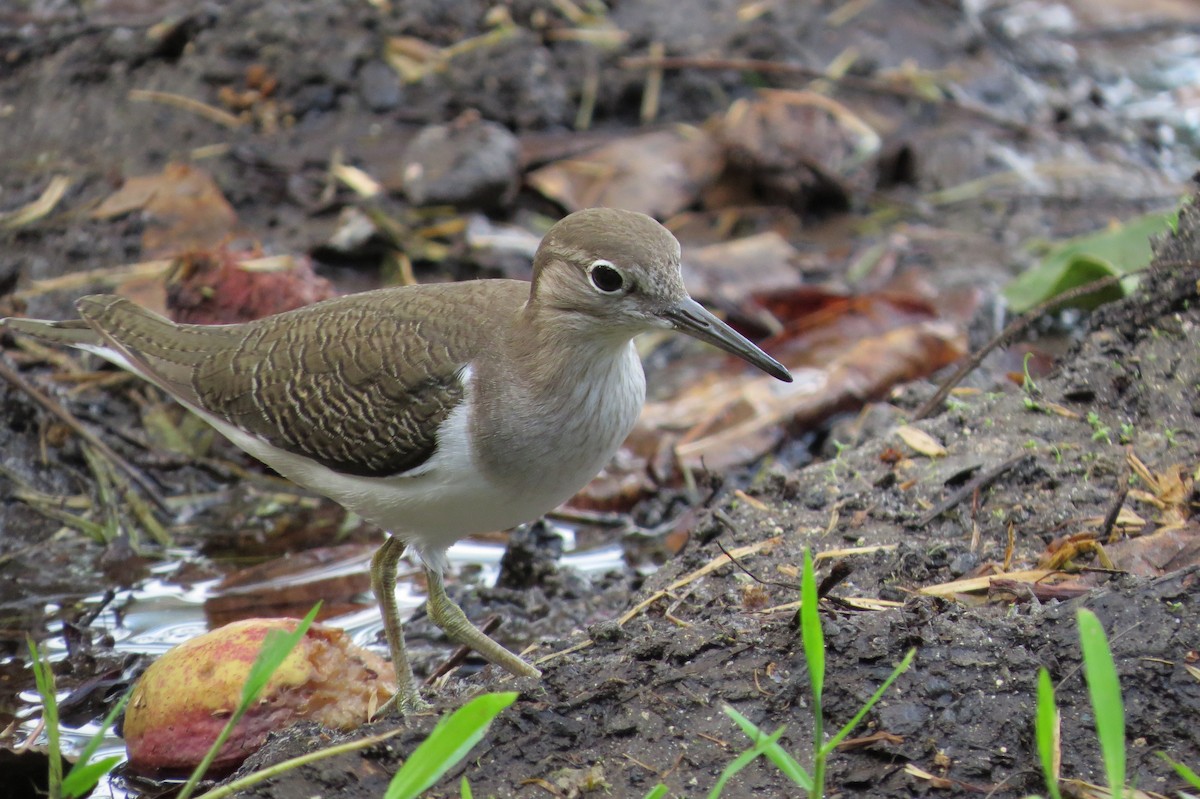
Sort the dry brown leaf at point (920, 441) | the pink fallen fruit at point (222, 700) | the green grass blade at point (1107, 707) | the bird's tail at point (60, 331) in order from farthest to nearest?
the bird's tail at point (60, 331) → the dry brown leaf at point (920, 441) → the pink fallen fruit at point (222, 700) → the green grass blade at point (1107, 707)

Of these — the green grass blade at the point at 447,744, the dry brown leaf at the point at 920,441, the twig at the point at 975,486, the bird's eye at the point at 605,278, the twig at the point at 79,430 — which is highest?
the bird's eye at the point at 605,278

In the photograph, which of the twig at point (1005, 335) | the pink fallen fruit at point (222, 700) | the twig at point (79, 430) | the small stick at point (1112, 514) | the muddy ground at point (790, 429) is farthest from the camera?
the twig at point (79, 430)

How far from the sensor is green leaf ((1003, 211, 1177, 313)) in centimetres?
625

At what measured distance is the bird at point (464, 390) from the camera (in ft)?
13.7

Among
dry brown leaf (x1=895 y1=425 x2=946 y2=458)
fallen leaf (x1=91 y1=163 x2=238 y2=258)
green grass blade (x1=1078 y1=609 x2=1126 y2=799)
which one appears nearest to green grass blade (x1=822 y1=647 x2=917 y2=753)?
green grass blade (x1=1078 y1=609 x2=1126 y2=799)

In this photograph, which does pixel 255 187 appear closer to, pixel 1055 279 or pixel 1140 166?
pixel 1055 279

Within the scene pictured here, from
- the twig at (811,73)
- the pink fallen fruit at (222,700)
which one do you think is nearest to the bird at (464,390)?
the pink fallen fruit at (222,700)

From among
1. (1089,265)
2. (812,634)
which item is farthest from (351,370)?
(1089,265)

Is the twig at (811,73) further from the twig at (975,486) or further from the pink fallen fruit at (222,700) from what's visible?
the pink fallen fruit at (222,700)

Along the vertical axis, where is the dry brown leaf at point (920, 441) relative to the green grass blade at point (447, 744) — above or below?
below

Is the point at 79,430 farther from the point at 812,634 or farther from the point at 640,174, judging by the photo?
the point at 812,634

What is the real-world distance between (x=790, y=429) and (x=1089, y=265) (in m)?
1.59

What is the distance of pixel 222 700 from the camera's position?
158 inches

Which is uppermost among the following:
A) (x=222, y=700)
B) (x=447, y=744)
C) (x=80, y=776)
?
(x=447, y=744)
